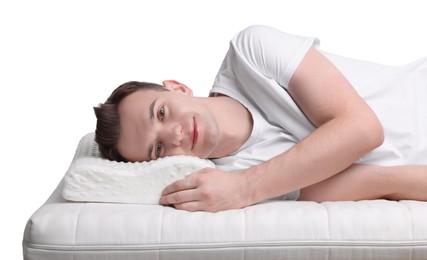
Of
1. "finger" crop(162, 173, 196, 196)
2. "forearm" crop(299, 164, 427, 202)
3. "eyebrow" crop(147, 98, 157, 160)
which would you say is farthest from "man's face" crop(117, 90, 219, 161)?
"forearm" crop(299, 164, 427, 202)

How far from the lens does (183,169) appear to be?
321 centimetres

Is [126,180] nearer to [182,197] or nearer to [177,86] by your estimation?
[182,197]

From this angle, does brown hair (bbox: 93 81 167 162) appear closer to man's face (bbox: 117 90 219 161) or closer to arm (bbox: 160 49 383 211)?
man's face (bbox: 117 90 219 161)

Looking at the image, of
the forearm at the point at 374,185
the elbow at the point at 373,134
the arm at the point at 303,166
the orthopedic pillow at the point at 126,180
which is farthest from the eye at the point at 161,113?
the elbow at the point at 373,134

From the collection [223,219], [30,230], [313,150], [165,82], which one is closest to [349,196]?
[313,150]

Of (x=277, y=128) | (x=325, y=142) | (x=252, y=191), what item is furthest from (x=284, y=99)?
(x=252, y=191)

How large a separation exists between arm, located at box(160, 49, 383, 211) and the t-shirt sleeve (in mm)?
172

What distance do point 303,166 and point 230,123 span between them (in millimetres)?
402

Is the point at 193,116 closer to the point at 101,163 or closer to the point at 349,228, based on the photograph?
the point at 101,163

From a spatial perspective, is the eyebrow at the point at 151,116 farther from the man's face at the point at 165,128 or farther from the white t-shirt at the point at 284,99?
the white t-shirt at the point at 284,99

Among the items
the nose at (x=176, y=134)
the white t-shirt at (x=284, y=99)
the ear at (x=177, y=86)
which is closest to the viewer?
the nose at (x=176, y=134)

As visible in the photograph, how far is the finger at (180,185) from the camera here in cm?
315

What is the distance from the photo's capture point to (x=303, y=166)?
3.16m

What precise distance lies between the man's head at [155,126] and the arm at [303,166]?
0.19 meters
